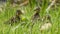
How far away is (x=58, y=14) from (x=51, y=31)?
701 millimetres

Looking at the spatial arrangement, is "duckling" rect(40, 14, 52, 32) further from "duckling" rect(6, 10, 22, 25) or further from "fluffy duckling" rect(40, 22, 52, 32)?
"duckling" rect(6, 10, 22, 25)

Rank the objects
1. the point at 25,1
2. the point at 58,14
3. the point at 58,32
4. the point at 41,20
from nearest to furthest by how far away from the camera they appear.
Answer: the point at 58,32 → the point at 41,20 → the point at 58,14 → the point at 25,1

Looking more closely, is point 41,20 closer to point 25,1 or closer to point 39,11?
point 39,11

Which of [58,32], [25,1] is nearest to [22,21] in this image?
[58,32]

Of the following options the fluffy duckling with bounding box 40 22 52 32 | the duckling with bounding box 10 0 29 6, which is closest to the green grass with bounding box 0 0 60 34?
the fluffy duckling with bounding box 40 22 52 32

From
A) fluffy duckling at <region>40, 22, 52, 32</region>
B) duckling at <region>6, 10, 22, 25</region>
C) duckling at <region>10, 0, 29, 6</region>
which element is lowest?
duckling at <region>10, 0, 29, 6</region>

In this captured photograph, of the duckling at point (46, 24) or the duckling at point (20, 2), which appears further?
the duckling at point (20, 2)

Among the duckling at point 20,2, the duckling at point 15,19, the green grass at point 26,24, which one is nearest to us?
the green grass at point 26,24

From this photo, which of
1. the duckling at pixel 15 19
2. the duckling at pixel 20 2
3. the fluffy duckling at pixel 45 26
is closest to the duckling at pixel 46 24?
the fluffy duckling at pixel 45 26

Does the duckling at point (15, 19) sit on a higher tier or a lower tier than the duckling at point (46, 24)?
lower

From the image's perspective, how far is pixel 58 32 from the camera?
8.61 ft

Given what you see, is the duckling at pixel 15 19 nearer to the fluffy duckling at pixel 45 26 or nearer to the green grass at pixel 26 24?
the green grass at pixel 26 24

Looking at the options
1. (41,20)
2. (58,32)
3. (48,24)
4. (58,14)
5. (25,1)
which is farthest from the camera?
(25,1)

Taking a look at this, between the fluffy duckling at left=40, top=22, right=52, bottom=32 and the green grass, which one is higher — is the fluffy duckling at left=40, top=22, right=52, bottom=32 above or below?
above
